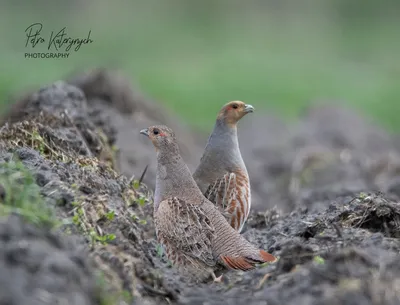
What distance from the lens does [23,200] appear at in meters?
5.08

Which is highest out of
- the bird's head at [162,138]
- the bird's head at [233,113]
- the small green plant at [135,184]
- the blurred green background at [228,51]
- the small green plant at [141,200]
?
the blurred green background at [228,51]

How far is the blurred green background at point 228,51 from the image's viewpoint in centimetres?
2767

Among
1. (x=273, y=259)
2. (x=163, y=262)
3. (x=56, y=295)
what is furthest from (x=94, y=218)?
(x=56, y=295)

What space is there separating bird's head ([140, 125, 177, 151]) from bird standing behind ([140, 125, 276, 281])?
179mm

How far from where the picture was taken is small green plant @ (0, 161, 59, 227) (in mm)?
4965

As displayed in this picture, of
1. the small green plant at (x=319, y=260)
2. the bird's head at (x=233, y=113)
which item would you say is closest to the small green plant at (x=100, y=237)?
the small green plant at (x=319, y=260)

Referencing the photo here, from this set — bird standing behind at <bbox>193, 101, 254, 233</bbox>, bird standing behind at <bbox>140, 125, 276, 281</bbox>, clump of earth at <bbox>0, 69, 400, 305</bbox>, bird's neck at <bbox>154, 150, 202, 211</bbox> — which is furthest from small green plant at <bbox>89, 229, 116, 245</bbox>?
bird standing behind at <bbox>193, 101, 254, 233</bbox>

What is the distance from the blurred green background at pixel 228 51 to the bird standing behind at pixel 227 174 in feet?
45.2

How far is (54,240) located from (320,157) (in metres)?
11.4

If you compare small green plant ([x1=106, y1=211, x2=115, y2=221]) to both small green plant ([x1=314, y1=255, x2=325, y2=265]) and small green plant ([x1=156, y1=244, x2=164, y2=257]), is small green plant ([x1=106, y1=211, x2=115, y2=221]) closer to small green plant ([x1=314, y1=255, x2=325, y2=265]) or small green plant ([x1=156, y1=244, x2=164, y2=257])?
small green plant ([x1=156, y1=244, x2=164, y2=257])

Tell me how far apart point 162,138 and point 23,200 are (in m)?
2.72

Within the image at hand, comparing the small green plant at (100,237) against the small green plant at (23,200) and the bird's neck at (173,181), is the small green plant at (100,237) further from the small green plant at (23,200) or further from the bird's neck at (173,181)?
the bird's neck at (173,181)

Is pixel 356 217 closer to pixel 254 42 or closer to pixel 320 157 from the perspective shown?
pixel 320 157

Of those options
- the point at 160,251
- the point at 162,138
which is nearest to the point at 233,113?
the point at 162,138
